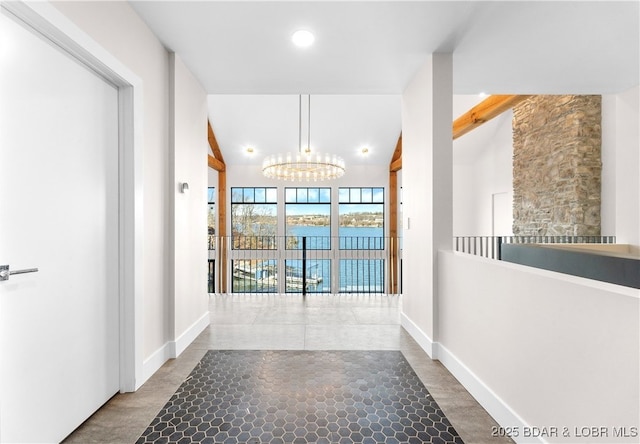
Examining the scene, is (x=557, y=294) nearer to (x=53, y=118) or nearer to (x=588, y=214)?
(x=53, y=118)

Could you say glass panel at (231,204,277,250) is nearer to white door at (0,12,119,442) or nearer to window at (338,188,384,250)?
window at (338,188,384,250)

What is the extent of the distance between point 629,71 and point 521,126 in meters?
2.73

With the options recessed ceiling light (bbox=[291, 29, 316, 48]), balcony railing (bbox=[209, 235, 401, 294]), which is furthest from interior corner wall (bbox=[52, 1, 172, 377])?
balcony railing (bbox=[209, 235, 401, 294])

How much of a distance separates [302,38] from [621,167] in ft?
15.2

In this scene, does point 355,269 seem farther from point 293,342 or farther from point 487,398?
point 487,398

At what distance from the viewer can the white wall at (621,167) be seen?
13.5 feet

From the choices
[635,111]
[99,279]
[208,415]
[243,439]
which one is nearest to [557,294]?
[243,439]

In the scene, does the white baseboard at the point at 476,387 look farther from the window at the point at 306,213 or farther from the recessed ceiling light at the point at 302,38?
the window at the point at 306,213

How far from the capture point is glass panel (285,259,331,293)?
9.16 m

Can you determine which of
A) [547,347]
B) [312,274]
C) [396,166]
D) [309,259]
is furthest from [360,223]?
[547,347]

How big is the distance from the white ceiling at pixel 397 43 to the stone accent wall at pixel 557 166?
1.03 m

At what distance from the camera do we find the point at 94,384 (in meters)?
1.95

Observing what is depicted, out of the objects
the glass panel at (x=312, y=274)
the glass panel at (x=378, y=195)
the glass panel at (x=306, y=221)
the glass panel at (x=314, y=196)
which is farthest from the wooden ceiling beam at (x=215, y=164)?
the glass panel at (x=378, y=195)

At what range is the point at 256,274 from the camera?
937 cm
